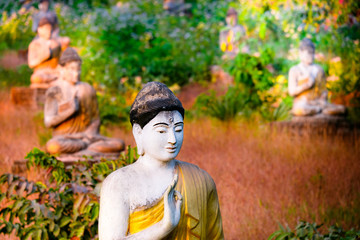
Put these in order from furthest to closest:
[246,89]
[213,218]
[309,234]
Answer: [246,89]
[309,234]
[213,218]

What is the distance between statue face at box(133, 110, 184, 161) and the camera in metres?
2.46

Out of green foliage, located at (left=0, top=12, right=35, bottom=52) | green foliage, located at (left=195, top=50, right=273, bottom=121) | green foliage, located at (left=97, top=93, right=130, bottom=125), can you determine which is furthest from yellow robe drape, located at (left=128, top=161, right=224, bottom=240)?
green foliage, located at (left=0, top=12, right=35, bottom=52)

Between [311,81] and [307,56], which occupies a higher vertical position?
[307,56]

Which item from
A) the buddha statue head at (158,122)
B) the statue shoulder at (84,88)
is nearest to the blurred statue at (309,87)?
the statue shoulder at (84,88)

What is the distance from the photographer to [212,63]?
1356cm

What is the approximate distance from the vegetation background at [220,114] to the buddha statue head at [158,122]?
4.45ft

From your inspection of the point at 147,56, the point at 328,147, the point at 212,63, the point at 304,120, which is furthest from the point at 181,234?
the point at 212,63

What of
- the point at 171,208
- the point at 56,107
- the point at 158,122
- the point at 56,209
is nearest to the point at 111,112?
the point at 56,107

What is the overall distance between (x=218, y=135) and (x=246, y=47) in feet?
19.8

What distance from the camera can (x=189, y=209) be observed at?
8.18ft

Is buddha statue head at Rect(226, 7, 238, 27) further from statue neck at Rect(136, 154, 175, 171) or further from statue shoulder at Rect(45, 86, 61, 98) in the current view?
statue neck at Rect(136, 154, 175, 171)

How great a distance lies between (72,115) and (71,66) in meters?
0.57

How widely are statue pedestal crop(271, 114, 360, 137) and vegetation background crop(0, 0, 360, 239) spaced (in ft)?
0.76

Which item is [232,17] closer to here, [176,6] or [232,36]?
[232,36]
